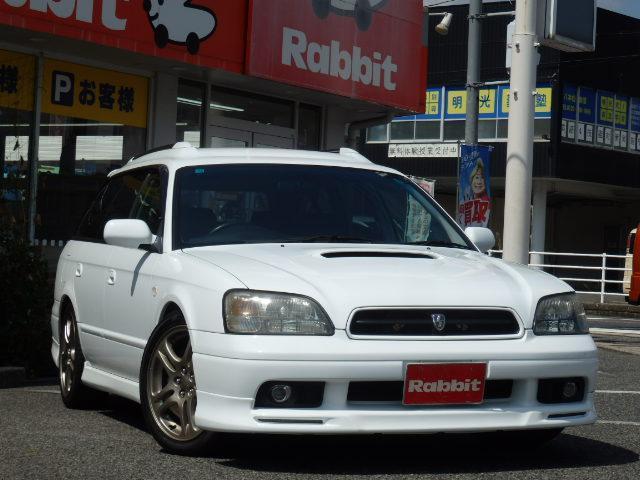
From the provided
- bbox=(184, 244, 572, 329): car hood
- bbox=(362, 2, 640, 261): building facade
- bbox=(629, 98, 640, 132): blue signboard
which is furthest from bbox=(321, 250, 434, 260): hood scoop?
bbox=(629, 98, 640, 132): blue signboard

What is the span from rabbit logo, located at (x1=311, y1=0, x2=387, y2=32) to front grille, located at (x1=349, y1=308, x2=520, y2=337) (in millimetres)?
9821

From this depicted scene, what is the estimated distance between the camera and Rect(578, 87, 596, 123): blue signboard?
139 feet

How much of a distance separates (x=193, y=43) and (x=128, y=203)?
6.11 meters

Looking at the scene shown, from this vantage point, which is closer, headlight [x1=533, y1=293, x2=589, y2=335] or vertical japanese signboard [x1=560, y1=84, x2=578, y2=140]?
headlight [x1=533, y1=293, x2=589, y2=335]

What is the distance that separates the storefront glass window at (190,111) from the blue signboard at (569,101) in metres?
28.0

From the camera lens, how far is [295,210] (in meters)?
6.75

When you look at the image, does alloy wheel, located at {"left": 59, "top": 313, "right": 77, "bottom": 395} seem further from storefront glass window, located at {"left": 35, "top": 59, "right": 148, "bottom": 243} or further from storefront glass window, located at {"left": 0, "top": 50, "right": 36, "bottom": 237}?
storefront glass window, located at {"left": 35, "top": 59, "right": 148, "bottom": 243}

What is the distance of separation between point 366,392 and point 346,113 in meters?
12.3

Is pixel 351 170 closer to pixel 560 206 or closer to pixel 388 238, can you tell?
pixel 388 238

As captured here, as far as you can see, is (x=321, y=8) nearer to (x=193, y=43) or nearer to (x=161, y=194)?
(x=193, y=43)

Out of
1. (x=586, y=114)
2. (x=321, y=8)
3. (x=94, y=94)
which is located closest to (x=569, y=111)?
(x=586, y=114)

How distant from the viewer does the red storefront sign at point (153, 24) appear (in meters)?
11.7

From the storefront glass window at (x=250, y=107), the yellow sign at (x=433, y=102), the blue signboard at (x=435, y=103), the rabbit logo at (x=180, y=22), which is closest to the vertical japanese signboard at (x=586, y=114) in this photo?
the blue signboard at (x=435, y=103)

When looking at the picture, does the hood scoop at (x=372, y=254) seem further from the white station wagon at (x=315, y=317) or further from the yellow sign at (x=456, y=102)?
the yellow sign at (x=456, y=102)
